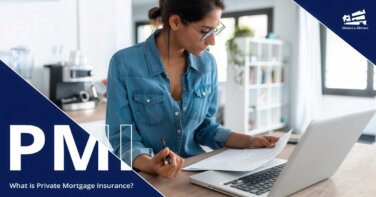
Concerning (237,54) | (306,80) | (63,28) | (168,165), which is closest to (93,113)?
(63,28)

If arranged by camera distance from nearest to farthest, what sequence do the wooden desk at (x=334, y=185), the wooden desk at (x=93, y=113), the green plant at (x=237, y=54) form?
the wooden desk at (x=334, y=185)
the wooden desk at (x=93, y=113)
the green plant at (x=237, y=54)

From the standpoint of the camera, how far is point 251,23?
4.47m

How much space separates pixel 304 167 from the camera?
56 cm

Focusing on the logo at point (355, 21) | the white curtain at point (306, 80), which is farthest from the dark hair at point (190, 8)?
the white curtain at point (306, 80)

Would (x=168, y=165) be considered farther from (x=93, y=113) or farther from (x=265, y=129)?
(x=265, y=129)

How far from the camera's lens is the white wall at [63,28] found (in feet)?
5.99

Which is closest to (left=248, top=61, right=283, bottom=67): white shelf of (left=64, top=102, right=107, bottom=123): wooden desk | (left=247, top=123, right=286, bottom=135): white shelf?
(left=247, top=123, right=286, bottom=135): white shelf

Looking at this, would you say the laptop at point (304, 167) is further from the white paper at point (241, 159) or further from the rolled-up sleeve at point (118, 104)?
the rolled-up sleeve at point (118, 104)

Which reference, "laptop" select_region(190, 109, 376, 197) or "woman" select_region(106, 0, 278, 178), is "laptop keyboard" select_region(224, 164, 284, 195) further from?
"woman" select_region(106, 0, 278, 178)

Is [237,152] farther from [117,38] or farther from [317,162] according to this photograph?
[117,38]

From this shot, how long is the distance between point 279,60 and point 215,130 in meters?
3.28

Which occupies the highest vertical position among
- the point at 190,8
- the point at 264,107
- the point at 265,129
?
the point at 190,8

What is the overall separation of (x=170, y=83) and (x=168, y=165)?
28 centimetres

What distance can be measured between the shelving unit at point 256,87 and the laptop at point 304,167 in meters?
2.84
